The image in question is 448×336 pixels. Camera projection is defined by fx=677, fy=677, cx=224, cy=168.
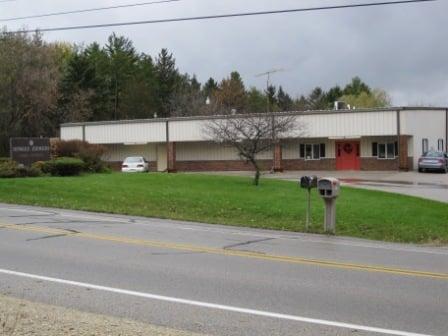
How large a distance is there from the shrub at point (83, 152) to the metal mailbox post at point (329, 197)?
22783 millimetres

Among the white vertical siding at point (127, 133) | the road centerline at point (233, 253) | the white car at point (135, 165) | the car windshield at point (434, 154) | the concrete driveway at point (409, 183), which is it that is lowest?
the road centerline at point (233, 253)

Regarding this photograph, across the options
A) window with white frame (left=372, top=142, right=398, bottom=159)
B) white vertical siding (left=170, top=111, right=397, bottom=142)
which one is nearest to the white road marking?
white vertical siding (left=170, top=111, right=397, bottom=142)

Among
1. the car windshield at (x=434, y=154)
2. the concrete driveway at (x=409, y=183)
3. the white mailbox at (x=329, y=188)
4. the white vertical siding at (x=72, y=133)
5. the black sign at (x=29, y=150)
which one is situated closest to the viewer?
the white mailbox at (x=329, y=188)

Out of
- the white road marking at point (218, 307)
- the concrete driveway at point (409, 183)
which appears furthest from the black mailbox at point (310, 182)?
the concrete driveway at point (409, 183)

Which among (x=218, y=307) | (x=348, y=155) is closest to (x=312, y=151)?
(x=348, y=155)

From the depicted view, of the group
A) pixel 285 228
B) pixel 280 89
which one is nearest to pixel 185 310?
pixel 285 228

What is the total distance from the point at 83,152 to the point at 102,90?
158 ft

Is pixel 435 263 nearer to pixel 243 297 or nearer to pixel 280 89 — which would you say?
pixel 243 297

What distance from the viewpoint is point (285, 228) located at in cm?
1856

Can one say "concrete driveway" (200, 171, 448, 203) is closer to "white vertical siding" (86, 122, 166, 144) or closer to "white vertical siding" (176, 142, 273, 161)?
"white vertical siding" (176, 142, 273, 161)

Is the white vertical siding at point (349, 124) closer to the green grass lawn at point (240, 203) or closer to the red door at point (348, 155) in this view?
the red door at point (348, 155)

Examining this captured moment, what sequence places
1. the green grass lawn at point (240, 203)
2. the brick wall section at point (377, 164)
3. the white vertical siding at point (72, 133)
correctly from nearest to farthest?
the green grass lawn at point (240, 203)
the brick wall section at point (377, 164)
the white vertical siding at point (72, 133)

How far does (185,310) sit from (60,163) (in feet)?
89.9

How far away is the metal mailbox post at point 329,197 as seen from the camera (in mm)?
17500
